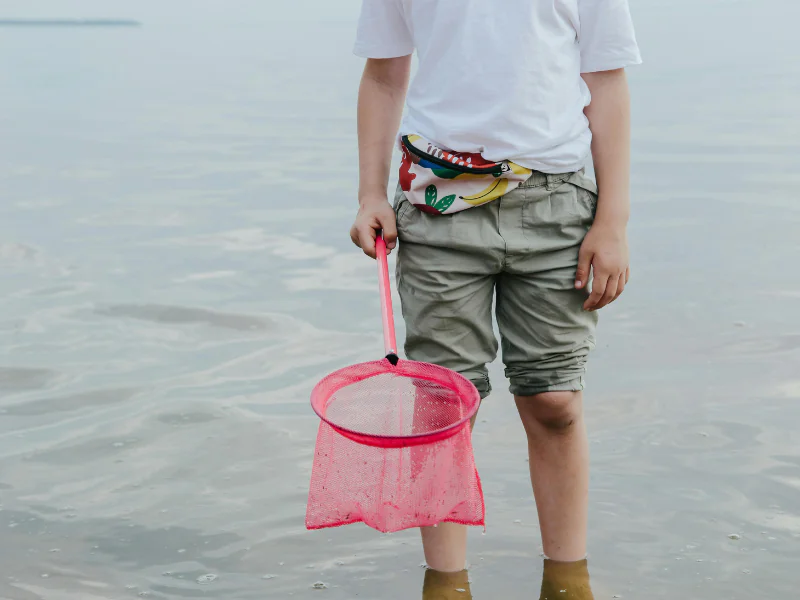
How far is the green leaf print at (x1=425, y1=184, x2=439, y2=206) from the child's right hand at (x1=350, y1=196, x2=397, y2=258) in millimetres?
117

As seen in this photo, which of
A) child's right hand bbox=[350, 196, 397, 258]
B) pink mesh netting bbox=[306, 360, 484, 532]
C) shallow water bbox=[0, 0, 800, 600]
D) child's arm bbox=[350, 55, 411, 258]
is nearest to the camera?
pink mesh netting bbox=[306, 360, 484, 532]

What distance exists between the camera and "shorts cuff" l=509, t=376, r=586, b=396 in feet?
8.67

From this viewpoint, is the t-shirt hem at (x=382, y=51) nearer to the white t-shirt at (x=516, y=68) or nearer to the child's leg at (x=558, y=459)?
the white t-shirt at (x=516, y=68)

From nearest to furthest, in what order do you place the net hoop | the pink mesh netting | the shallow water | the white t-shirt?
the net hoop
the pink mesh netting
the white t-shirt
the shallow water

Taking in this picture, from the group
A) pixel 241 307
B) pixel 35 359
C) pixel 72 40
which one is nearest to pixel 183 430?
pixel 35 359

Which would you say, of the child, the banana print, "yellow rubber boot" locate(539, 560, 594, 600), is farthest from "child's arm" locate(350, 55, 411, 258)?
"yellow rubber boot" locate(539, 560, 594, 600)

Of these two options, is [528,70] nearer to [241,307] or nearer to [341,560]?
[341,560]

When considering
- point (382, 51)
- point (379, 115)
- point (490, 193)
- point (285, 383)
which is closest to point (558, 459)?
point (490, 193)

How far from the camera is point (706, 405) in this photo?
395 cm

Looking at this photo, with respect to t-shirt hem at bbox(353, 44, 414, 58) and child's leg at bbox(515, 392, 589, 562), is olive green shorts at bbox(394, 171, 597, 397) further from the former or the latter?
t-shirt hem at bbox(353, 44, 414, 58)

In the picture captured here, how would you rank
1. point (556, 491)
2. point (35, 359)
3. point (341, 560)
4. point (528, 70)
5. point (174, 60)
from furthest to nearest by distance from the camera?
point (174, 60) → point (35, 359) → point (341, 560) → point (556, 491) → point (528, 70)

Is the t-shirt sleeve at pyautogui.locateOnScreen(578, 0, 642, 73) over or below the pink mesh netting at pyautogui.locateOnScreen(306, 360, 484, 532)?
over

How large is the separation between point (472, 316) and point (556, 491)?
52cm

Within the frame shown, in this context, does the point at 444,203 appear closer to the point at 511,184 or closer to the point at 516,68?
the point at 511,184
